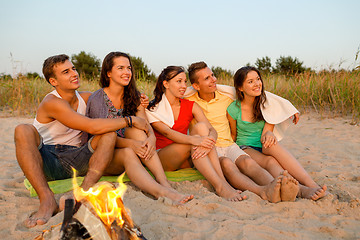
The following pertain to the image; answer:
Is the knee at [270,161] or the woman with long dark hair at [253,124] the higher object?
the woman with long dark hair at [253,124]

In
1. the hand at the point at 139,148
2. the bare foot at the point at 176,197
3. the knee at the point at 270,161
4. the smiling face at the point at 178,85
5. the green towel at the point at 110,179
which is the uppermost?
the smiling face at the point at 178,85

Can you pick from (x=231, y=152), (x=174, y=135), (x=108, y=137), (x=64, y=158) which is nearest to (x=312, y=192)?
(x=231, y=152)

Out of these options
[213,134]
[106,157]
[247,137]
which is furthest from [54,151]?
[247,137]

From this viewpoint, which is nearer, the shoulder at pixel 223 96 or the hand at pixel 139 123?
the hand at pixel 139 123

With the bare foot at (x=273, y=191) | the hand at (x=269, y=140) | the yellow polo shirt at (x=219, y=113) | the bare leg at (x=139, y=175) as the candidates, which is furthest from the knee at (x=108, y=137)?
the hand at (x=269, y=140)

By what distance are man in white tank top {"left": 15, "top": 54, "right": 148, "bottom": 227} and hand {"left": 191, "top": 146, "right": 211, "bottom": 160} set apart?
1.90 feet

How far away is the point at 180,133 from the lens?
3268mm

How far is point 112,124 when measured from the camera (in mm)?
2766

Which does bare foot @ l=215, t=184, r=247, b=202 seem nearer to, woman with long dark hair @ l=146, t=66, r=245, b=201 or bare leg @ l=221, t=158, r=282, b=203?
woman with long dark hair @ l=146, t=66, r=245, b=201

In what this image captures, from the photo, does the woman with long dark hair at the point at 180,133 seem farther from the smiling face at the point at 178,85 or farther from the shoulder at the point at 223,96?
the shoulder at the point at 223,96

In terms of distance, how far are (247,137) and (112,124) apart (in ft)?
5.50

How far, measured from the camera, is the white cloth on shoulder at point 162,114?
11.2 feet

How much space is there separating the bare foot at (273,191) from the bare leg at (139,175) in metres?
0.70

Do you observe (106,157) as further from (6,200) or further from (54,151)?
(6,200)
